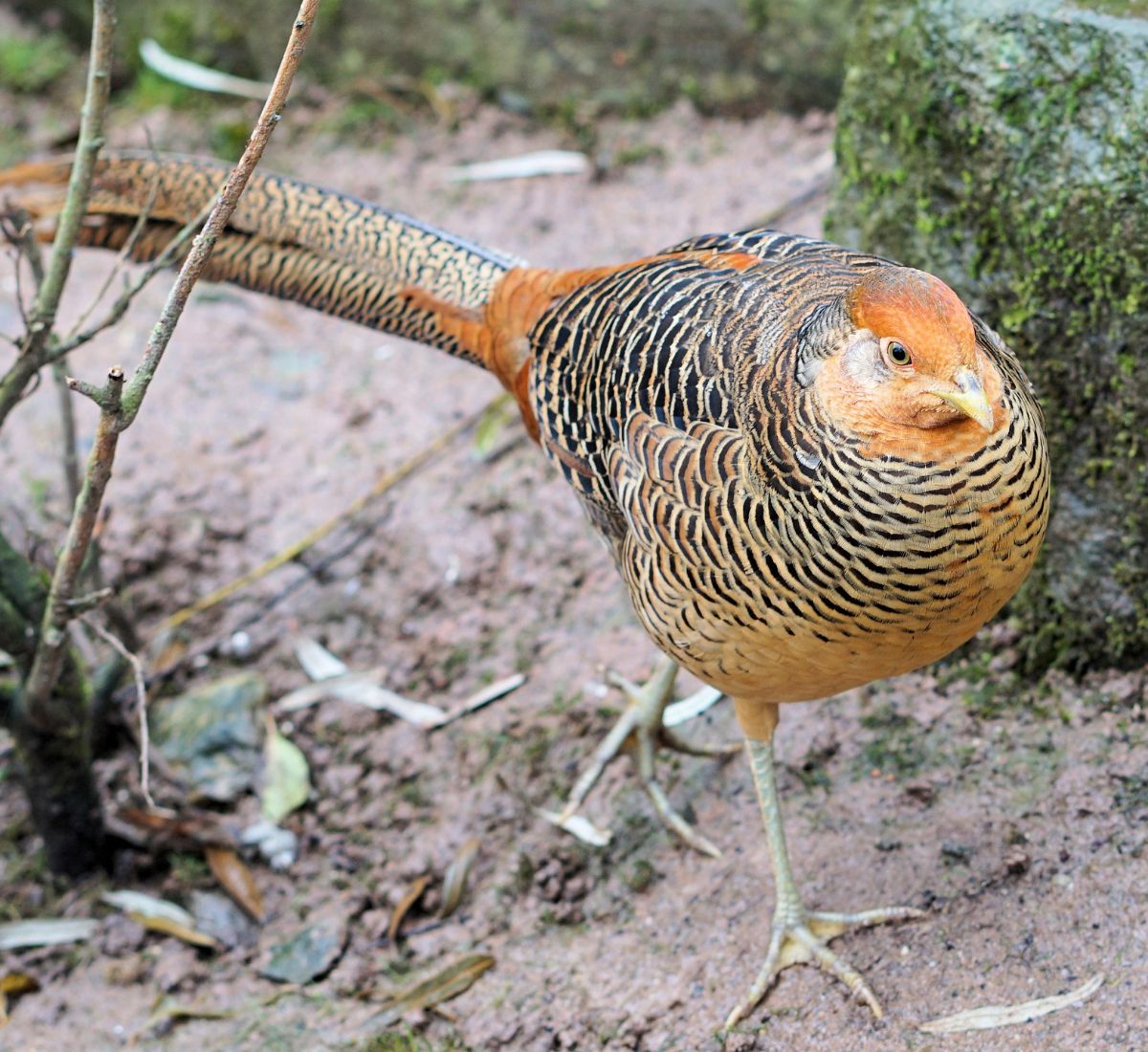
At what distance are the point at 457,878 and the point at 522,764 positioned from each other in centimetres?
40

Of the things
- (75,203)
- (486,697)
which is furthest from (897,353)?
(486,697)

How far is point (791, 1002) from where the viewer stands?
9.46ft

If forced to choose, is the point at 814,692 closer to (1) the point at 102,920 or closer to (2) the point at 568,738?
(2) the point at 568,738

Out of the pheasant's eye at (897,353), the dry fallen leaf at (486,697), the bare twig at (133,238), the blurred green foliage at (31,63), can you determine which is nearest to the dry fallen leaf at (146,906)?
the dry fallen leaf at (486,697)

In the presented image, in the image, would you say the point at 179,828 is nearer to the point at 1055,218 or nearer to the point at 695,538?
the point at 695,538

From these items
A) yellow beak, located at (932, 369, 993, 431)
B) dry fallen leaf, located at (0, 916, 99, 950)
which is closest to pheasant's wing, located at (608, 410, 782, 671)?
yellow beak, located at (932, 369, 993, 431)

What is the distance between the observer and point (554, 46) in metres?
5.86

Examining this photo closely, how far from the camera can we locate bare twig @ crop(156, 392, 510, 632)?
4.49m

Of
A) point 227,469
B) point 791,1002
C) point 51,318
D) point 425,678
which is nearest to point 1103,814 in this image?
point 791,1002

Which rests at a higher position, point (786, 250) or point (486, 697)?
point (786, 250)

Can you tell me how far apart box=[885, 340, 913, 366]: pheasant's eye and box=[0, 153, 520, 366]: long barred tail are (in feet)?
4.48

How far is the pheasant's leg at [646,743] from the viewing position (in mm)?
3537

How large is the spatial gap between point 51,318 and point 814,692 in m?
1.85

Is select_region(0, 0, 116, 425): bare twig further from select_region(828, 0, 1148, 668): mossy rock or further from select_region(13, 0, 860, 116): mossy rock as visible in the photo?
select_region(13, 0, 860, 116): mossy rock
